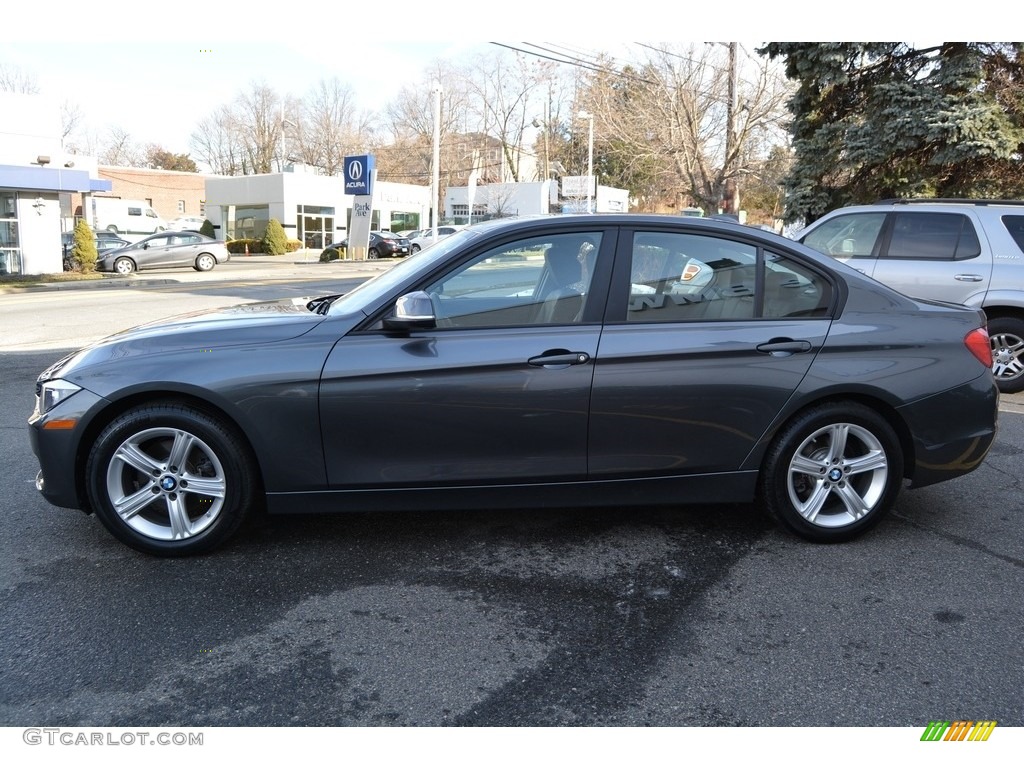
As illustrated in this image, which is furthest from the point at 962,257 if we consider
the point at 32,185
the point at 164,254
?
the point at 164,254

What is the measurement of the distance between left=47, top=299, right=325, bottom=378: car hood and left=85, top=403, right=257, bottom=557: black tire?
30 centimetres

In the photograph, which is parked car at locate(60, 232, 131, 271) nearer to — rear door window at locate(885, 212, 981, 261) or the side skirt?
rear door window at locate(885, 212, 981, 261)

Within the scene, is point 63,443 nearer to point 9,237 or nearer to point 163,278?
point 163,278

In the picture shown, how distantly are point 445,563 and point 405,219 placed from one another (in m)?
59.6

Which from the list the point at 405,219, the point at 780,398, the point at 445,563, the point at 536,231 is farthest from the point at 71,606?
the point at 405,219

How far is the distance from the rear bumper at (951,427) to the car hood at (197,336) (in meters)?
3.07

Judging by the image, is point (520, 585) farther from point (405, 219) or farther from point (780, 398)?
point (405, 219)

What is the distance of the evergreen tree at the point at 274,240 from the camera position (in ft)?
153

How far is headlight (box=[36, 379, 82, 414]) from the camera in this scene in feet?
12.4

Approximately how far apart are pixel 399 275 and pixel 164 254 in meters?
29.4

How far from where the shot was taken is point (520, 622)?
3361 millimetres

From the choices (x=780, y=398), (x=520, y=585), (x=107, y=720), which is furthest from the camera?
(x=780, y=398)

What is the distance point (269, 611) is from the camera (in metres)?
3.42
